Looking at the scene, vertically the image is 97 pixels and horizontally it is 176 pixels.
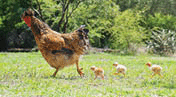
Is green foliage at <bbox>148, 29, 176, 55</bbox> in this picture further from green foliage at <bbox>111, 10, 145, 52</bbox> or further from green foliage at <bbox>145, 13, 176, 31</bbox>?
green foliage at <bbox>145, 13, 176, 31</bbox>

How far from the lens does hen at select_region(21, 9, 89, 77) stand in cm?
686

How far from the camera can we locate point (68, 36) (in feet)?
23.7

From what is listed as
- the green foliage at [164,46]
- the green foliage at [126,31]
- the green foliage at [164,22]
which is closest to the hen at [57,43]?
the green foliage at [126,31]

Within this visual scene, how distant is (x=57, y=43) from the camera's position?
692cm

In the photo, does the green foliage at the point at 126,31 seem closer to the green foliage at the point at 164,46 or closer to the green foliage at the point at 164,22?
the green foliage at the point at 164,46

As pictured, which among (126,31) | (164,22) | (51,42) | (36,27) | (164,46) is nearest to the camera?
(51,42)

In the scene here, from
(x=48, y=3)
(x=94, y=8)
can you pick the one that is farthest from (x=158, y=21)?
(x=48, y=3)

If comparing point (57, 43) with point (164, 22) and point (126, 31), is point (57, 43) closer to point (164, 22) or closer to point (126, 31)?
point (126, 31)

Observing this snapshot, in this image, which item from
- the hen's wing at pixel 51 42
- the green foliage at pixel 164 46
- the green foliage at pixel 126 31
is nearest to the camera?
the hen's wing at pixel 51 42

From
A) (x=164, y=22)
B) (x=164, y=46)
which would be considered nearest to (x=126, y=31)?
(x=164, y=46)

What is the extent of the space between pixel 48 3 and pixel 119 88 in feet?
48.5

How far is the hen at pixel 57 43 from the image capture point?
A: 686 centimetres

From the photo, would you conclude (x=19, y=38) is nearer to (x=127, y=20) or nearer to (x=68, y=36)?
(x=127, y=20)

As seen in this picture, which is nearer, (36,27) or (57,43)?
(57,43)
